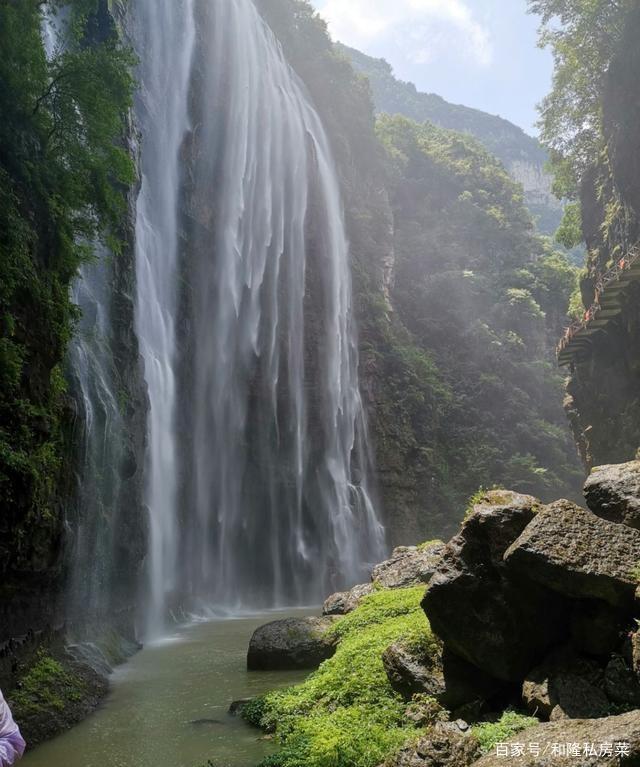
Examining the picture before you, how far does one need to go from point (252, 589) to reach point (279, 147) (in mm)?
23543

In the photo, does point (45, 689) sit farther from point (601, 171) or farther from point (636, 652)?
point (601, 171)

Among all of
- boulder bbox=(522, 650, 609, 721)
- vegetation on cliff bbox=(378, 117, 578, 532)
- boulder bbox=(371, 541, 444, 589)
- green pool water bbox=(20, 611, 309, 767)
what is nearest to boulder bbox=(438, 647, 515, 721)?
→ boulder bbox=(522, 650, 609, 721)

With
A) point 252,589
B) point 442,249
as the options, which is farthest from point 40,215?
point 442,249

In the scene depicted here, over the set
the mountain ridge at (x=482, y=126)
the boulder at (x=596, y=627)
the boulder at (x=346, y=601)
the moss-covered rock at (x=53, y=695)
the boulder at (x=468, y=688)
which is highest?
the mountain ridge at (x=482, y=126)

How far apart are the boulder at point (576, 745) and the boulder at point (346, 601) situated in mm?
7491

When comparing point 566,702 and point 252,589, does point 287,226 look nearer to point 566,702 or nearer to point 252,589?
point 252,589

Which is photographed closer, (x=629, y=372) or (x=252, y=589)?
(x=629, y=372)

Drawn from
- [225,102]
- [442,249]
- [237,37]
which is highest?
[237,37]

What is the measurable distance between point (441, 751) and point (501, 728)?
83 cm

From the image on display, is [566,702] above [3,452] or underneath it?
underneath

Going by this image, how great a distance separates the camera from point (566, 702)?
18.7 feet

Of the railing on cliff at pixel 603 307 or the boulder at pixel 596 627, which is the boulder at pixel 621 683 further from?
the railing on cliff at pixel 603 307

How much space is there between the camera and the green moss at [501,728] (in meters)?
5.52

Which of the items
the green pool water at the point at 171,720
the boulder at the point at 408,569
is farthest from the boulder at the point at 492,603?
the boulder at the point at 408,569
